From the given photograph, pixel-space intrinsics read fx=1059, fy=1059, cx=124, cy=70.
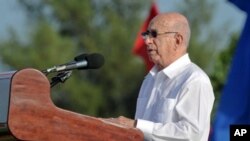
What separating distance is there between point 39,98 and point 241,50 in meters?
6.05

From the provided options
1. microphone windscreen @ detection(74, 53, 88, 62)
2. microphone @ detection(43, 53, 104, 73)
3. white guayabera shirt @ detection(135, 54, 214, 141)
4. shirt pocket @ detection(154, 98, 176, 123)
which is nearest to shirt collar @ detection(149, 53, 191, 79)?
white guayabera shirt @ detection(135, 54, 214, 141)

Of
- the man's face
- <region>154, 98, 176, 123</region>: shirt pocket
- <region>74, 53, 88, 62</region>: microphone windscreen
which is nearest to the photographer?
<region>74, 53, 88, 62</region>: microphone windscreen

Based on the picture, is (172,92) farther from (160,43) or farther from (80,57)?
(80,57)

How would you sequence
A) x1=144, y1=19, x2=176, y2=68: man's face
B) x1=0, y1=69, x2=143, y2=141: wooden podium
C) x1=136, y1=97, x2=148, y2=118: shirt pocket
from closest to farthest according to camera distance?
x1=0, y1=69, x2=143, y2=141: wooden podium
x1=144, y1=19, x2=176, y2=68: man's face
x1=136, y1=97, x2=148, y2=118: shirt pocket

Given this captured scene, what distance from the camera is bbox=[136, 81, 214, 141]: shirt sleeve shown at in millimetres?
4988

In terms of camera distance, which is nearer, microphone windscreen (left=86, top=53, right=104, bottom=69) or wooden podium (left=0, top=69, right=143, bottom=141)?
wooden podium (left=0, top=69, right=143, bottom=141)

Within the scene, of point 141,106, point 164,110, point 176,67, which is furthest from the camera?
point 141,106

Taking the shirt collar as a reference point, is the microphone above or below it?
above

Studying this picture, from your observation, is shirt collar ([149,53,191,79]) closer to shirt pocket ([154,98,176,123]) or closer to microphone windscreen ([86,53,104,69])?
shirt pocket ([154,98,176,123])

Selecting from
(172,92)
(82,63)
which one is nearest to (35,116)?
(82,63)

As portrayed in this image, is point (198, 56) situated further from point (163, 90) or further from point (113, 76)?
point (163, 90)

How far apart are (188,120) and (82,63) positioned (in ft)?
1.87

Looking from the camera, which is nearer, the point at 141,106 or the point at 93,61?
the point at 93,61

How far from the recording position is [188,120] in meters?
5.01
